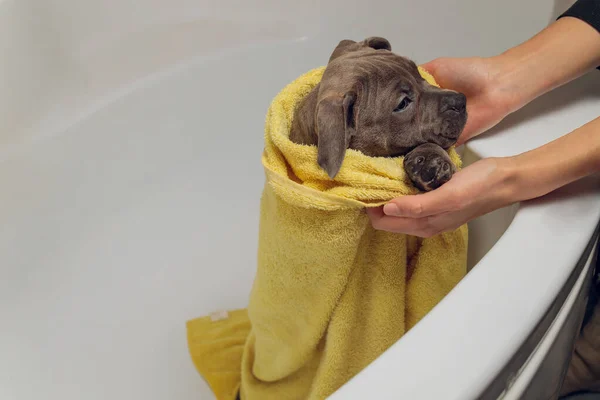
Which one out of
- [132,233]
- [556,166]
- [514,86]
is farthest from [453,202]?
[132,233]

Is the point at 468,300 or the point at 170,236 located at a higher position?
the point at 468,300

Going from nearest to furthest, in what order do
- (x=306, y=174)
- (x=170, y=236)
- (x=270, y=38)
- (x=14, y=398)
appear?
1. (x=306, y=174)
2. (x=14, y=398)
3. (x=170, y=236)
4. (x=270, y=38)

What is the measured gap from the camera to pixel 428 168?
0.92m

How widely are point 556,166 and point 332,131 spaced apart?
1.15ft

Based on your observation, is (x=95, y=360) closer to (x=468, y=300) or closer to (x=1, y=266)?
(x=1, y=266)

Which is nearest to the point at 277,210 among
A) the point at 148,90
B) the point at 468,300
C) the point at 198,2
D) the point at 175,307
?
the point at 468,300

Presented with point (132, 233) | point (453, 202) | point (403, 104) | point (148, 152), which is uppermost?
point (403, 104)

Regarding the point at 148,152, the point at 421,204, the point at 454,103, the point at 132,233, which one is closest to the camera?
the point at 421,204

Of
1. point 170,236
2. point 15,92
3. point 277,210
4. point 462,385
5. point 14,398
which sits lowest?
point 14,398

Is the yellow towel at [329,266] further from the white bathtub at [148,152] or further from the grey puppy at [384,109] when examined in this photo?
the white bathtub at [148,152]

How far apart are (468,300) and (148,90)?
4.89 ft

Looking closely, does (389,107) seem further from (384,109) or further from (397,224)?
(397,224)

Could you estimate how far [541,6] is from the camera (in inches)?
73.3

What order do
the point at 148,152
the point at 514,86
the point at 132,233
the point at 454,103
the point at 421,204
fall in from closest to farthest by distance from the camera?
the point at 421,204, the point at 454,103, the point at 514,86, the point at 132,233, the point at 148,152
